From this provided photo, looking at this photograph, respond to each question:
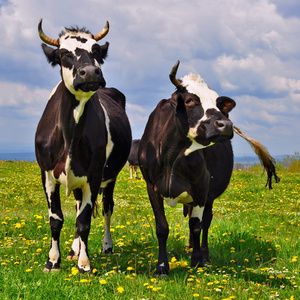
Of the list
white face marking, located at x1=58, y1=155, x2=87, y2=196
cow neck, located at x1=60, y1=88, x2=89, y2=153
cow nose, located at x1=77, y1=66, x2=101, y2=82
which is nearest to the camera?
cow nose, located at x1=77, y1=66, x2=101, y2=82

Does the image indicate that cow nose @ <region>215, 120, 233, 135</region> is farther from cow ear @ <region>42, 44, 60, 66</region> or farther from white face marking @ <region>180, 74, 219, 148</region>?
cow ear @ <region>42, 44, 60, 66</region>

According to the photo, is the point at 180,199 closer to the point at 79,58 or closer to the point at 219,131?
the point at 219,131

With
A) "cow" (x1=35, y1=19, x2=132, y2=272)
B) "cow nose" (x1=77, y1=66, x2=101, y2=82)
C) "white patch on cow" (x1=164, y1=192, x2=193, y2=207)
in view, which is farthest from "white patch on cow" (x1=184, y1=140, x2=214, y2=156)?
"cow nose" (x1=77, y1=66, x2=101, y2=82)

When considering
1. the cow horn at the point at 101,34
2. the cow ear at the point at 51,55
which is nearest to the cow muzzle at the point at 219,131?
the cow horn at the point at 101,34

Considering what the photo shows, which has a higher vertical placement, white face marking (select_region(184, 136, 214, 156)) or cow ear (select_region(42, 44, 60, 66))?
cow ear (select_region(42, 44, 60, 66))

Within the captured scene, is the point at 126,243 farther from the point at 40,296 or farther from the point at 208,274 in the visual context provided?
the point at 40,296

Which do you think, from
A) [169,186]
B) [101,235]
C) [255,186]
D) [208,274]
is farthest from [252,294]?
[255,186]

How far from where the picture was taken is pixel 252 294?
4.77 m

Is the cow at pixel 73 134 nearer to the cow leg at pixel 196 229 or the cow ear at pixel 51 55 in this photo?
the cow ear at pixel 51 55

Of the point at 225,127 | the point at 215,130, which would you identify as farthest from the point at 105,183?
the point at 225,127

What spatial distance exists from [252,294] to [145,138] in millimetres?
2825

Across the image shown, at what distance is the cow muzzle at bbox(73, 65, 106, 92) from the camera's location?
4.71 meters

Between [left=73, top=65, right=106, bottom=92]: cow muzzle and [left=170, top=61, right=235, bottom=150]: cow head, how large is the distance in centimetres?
108

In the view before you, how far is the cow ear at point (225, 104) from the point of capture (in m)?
5.29
